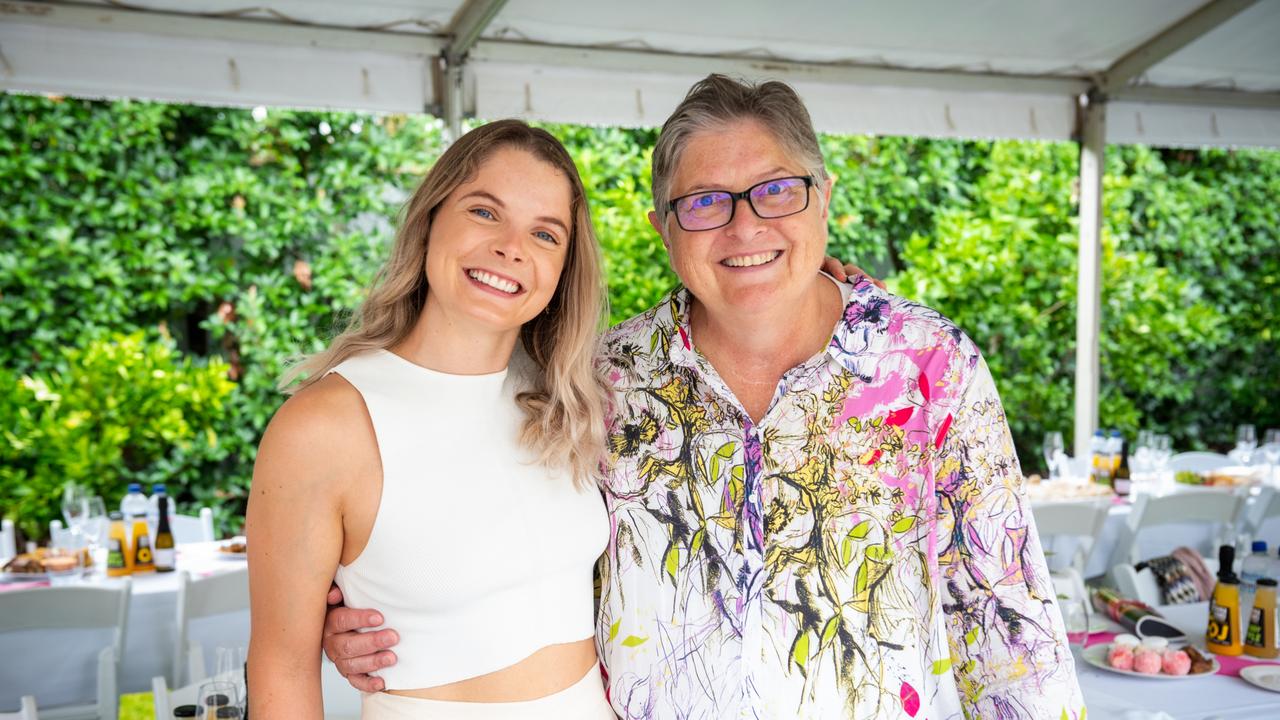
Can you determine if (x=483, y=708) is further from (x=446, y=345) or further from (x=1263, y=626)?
(x=1263, y=626)

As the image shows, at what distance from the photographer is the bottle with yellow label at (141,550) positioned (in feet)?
13.6

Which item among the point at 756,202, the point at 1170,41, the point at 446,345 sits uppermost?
the point at 1170,41

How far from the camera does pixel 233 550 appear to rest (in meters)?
4.40

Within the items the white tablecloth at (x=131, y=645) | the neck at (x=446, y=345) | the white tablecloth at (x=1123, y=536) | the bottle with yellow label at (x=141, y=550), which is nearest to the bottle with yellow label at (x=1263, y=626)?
the white tablecloth at (x=1123, y=536)

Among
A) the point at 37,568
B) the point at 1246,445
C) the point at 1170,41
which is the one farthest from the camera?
the point at 1246,445

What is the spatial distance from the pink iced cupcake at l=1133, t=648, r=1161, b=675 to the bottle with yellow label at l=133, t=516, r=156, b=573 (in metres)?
3.50

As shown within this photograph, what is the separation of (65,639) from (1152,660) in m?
3.42

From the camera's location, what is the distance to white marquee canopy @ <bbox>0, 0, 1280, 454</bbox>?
454 cm

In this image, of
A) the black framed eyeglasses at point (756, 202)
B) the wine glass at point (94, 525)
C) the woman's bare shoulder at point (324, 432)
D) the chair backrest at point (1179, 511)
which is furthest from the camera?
the chair backrest at point (1179, 511)

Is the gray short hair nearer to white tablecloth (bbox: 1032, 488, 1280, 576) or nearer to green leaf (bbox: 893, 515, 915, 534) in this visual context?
green leaf (bbox: 893, 515, 915, 534)

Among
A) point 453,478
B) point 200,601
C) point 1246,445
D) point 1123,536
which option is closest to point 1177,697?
point 453,478

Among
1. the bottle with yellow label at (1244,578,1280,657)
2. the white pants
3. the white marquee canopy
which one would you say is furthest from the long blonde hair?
the white marquee canopy

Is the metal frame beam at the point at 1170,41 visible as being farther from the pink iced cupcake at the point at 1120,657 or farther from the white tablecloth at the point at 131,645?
the white tablecloth at the point at 131,645

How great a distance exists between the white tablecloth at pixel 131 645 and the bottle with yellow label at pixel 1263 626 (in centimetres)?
317
